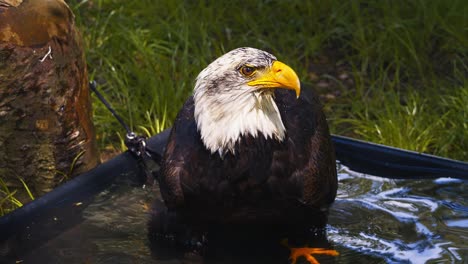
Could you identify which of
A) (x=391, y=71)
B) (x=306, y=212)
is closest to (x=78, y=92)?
(x=306, y=212)

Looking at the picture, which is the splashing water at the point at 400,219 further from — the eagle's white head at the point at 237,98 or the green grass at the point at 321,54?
the eagle's white head at the point at 237,98

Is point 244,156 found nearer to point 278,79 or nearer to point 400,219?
point 278,79

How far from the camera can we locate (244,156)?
342 centimetres

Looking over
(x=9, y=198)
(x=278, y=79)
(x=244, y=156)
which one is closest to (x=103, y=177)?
(x=9, y=198)

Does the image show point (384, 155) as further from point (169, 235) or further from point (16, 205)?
point (16, 205)

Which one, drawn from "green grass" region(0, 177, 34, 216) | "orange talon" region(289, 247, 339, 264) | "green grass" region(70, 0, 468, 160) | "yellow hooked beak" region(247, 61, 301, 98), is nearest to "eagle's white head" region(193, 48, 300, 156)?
"yellow hooked beak" region(247, 61, 301, 98)

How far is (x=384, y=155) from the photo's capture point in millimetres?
→ 4484

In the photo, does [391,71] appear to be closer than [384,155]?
No

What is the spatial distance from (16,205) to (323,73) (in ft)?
9.61

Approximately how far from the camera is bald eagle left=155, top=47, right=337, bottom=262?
11.1 feet

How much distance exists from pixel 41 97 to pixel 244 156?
1242mm

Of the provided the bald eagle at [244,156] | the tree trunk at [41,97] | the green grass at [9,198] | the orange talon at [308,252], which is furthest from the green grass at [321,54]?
the bald eagle at [244,156]

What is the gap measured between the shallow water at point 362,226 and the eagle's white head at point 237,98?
72cm

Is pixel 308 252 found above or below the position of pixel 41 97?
below
